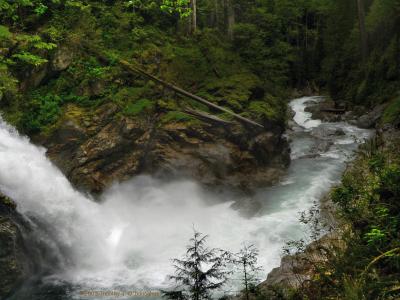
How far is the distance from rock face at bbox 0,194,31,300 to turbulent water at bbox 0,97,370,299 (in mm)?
318

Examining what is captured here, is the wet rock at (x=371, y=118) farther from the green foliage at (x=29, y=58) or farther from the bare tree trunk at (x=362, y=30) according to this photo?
the green foliage at (x=29, y=58)

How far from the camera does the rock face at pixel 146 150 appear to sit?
40.4 ft

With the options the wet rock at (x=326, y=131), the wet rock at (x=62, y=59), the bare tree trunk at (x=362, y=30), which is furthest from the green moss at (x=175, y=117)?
the bare tree trunk at (x=362, y=30)

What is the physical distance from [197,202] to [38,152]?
18.5 ft

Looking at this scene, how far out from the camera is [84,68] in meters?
13.8

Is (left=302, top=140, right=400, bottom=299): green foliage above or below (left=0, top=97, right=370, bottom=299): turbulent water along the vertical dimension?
below

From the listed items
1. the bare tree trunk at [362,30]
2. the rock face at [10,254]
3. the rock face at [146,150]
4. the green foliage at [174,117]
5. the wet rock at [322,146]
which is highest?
the bare tree trunk at [362,30]

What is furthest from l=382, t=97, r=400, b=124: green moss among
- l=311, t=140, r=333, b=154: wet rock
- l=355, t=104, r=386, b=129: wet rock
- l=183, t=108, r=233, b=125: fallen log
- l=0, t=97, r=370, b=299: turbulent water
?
l=183, t=108, r=233, b=125: fallen log

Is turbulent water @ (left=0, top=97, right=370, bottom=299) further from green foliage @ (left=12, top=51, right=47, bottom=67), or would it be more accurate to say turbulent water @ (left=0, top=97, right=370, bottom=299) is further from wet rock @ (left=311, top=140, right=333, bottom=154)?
wet rock @ (left=311, top=140, right=333, bottom=154)

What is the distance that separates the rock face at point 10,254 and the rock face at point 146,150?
3.11 m

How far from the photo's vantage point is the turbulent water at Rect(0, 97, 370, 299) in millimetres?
9398

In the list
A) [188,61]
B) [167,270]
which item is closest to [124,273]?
[167,270]

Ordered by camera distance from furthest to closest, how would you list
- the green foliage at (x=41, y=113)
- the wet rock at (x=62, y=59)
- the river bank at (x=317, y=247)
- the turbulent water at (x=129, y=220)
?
the wet rock at (x=62, y=59) < the green foliage at (x=41, y=113) < the turbulent water at (x=129, y=220) < the river bank at (x=317, y=247)

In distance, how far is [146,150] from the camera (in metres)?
13.3
